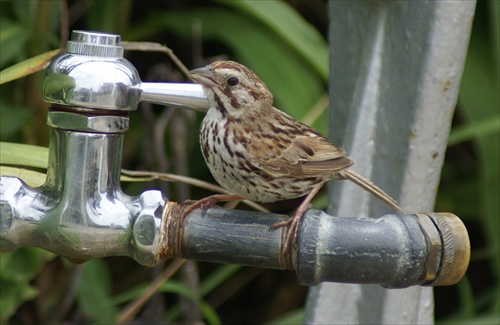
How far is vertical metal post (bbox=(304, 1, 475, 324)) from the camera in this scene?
1795mm

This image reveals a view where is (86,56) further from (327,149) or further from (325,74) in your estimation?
(325,74)

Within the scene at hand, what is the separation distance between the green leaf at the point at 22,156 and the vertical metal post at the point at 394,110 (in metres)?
0.56

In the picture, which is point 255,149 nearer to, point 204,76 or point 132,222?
point 204,76

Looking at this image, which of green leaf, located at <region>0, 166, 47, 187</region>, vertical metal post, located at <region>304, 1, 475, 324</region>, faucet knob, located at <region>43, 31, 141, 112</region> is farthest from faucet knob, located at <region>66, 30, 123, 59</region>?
vertical metal post, located at <region>304, 1, 475, 324</region>

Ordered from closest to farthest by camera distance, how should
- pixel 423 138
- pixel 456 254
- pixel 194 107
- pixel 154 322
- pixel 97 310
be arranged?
pixel 456 254, pixel 194 107, pixel 423 138, pixel 97 310, pixel 154 322

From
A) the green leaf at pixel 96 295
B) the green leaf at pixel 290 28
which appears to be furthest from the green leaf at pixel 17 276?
the green leaf at pixel 290 28

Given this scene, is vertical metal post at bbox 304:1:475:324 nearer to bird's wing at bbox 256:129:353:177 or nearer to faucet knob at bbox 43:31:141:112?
bird's wing at bbox 256:129:353:177

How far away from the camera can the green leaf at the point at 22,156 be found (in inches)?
71.7

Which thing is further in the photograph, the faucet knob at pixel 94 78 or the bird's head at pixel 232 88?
the bird's head at pixel 232 88

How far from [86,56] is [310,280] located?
46 centimetres

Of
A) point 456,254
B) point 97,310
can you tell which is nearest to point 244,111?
point 456,254

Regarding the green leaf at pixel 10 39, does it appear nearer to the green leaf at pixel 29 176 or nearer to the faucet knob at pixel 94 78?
the green leaf at pixel 29 176

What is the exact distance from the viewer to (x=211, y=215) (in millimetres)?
1483

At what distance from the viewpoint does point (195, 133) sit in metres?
3.00
